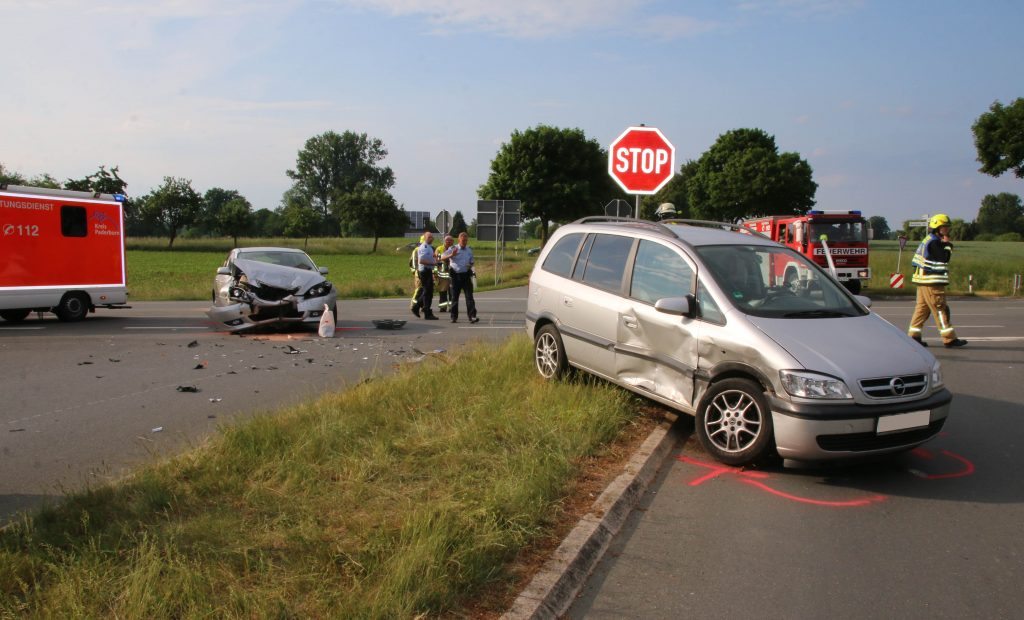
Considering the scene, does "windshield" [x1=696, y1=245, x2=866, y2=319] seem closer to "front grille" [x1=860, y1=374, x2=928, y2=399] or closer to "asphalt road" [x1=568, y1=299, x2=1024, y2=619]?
"front grille" [x1=860, y1=374, x2=928, y2=399]

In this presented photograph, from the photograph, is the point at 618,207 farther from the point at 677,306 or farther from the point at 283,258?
the point at 677,306

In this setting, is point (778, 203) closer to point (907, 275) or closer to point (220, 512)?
point (907, 275)

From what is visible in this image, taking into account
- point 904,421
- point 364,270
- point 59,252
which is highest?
point 59,252

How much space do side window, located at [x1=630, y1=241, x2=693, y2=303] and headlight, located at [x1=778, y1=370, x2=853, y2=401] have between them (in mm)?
1333

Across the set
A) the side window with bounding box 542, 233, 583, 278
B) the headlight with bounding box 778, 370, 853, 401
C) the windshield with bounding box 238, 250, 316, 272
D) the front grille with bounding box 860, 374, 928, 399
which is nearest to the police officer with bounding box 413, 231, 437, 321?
the windshield with bounding box 238, 250, 316, 272

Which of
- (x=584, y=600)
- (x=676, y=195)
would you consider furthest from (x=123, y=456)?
(x=676, y=195)

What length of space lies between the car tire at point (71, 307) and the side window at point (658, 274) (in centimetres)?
1352

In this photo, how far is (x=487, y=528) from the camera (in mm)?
4031

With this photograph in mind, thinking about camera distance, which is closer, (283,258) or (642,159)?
(642,159)

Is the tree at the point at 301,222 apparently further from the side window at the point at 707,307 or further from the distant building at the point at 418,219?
the side window at the point at 707,307

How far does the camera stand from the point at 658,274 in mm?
6719

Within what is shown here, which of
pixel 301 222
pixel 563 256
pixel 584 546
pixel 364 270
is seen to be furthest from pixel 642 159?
pixel 301 222

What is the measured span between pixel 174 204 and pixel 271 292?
71.8m

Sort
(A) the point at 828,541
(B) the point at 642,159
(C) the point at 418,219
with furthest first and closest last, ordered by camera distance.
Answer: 1. (C) the point at 418,219
2. (B) the point at 642,159
3. (A) the point at 828,541
